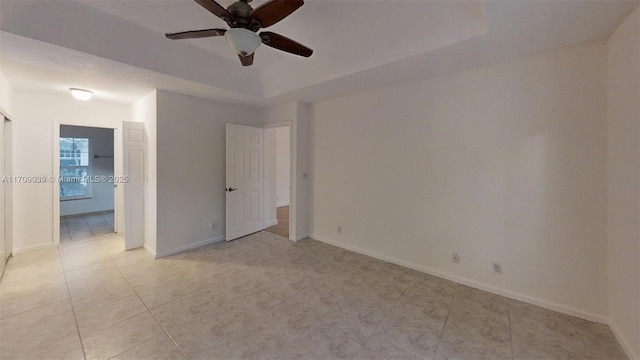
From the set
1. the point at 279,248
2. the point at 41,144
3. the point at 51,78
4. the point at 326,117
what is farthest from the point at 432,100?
the point at 41,144

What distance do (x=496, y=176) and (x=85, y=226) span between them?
24.6ft

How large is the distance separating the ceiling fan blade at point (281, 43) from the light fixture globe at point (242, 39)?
127 millimetres

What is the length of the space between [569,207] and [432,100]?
1746 mm

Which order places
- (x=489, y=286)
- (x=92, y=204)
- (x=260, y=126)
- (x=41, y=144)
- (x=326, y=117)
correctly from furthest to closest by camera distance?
(x=92, y=204) → (x=260, y=126) → (x=326, y=117) → (x=41, y=144) → (x=489, y=286)

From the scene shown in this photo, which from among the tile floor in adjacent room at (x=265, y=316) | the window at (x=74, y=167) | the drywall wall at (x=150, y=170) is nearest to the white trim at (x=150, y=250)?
the drywall wall at (x=150, y=170)

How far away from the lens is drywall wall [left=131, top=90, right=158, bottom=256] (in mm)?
3592

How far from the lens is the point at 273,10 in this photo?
66.0 inches

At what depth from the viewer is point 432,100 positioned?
307cm

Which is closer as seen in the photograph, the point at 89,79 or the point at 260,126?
the point at 89,79

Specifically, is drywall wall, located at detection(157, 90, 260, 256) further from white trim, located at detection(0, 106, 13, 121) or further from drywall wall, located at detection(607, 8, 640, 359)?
drywall wall, located at detection(607, 8, 640, 359)

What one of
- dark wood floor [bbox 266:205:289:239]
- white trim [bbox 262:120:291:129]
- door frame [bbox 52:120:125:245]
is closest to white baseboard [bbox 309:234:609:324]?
dark wood floor [bbox 266:205:289:239]

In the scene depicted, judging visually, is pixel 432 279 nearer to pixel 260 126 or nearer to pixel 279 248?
pixel 279 248

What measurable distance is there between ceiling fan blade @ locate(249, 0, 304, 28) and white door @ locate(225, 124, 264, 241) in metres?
2.79

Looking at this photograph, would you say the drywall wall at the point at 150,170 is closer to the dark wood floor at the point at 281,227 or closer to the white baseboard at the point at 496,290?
the dark wood floor at the point at 281,227
